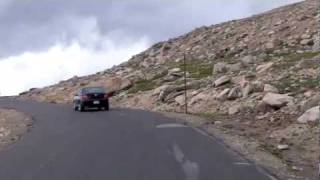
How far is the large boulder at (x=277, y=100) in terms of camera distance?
31406 mm

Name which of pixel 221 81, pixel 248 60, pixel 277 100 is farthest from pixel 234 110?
pixel 248 60

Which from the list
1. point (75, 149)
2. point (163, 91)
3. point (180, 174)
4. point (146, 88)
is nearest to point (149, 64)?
point (146, 88)

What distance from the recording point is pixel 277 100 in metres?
32.0

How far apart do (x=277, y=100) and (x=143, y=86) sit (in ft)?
97.2

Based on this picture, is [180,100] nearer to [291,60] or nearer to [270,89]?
[291,60]

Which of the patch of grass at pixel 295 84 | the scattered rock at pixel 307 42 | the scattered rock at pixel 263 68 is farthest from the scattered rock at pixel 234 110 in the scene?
the scattered rock at pixel 307 42

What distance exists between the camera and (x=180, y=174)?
15133 mm

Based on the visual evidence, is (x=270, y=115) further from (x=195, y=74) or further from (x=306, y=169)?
(x=195, y=74)

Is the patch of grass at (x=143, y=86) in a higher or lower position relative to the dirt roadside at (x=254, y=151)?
higher

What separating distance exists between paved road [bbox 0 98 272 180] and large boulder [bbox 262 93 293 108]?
5.22m

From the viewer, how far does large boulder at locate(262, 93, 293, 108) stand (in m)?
31.4

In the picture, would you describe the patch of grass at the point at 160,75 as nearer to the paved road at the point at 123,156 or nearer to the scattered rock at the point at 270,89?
the scattered rock at the point at 270,89

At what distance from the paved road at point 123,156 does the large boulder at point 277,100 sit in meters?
5.22

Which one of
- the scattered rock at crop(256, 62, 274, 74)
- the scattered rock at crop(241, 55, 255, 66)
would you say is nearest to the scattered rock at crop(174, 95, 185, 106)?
the scattered rock at crop(256, 62, 274, 74)
